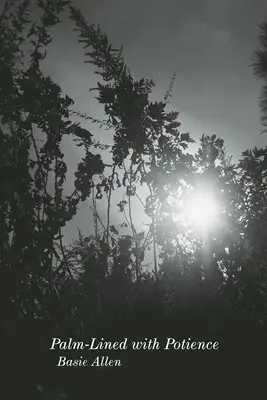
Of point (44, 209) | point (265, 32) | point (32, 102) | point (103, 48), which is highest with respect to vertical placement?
point (265, 32)

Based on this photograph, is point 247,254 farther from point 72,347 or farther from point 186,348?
point 72,347

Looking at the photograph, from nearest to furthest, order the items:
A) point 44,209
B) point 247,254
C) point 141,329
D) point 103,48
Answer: point 44,209
point 141,329
point 247,254
point 103,48

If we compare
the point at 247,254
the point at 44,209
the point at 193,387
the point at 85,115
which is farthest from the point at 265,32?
the point at 193,387

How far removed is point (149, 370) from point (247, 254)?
223 cm

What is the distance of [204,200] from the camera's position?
5.01 metres

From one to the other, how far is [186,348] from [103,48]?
14.2 ft

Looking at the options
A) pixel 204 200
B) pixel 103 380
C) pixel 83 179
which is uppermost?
pixel 204 200

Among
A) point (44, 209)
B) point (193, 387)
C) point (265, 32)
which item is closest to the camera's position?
point (193, 387)

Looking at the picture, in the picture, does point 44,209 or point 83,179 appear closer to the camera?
point 44,209

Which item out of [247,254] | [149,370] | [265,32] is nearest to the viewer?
[149,370]

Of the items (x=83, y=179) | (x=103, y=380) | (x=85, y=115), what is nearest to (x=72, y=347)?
(x=103, y=380)

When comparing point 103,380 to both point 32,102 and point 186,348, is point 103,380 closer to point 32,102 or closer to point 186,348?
point 186,348

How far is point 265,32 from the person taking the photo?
248 inches

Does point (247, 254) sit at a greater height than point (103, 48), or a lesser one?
lesser
